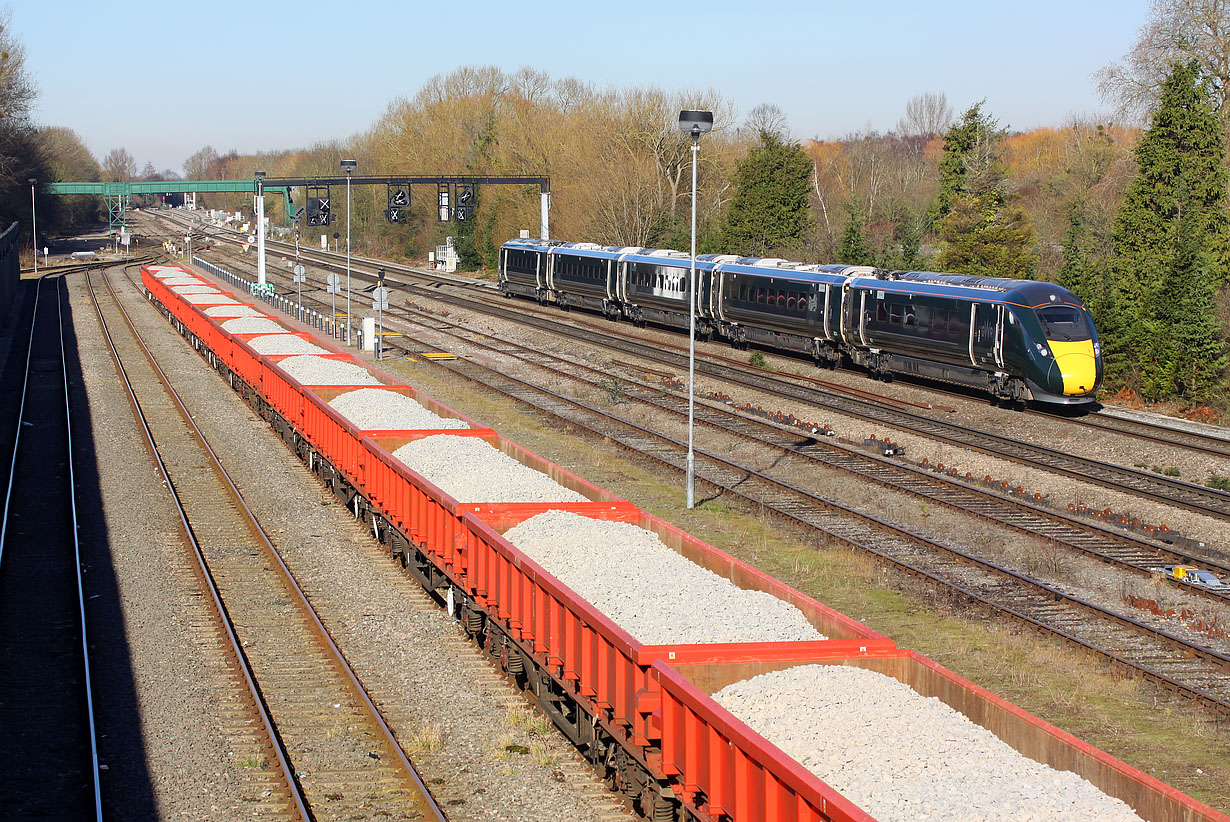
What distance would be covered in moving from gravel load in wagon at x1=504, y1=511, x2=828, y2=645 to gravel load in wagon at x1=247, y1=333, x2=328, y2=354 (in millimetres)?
19698

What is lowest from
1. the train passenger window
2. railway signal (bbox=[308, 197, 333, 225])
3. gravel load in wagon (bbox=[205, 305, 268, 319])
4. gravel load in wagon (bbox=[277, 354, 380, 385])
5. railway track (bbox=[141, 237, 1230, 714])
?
railway track (bbox=[141, 237, 1230, 714])

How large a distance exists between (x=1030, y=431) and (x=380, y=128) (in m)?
102

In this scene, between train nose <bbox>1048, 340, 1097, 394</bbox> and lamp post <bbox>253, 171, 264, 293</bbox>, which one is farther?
lamp post <bbox>253, 171, 264, 293</bbox>

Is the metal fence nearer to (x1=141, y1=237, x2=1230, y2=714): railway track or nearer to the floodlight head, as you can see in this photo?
(x1=141, y1=237, x2=1230, y2=714): railway track

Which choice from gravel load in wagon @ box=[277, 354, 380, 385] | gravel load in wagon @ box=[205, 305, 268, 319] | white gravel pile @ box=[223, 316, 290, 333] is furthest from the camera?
gravel load in wagon @ box=[205, 305, 268, 319]

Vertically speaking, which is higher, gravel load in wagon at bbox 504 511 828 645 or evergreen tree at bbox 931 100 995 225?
evergreen tree at bbox 931 100 995 225

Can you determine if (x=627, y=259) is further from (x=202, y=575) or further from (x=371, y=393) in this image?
(x=202, y=575)

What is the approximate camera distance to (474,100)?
349 feet

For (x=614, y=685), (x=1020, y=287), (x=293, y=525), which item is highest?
(x=1020, y=287)

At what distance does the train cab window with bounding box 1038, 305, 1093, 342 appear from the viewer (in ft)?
92.2

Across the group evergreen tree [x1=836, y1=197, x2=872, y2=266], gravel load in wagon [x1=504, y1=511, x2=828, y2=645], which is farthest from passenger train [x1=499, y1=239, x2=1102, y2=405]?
gravel load in wagon [x1=504, y1=511, x2=828, y2=645]

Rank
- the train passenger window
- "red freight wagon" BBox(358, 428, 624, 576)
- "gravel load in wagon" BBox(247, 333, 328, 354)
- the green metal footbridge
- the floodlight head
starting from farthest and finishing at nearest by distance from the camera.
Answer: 1. the green metal footbridge
2. "gravel load in wagon" BBox(247, 333, 328, 354)
3. the train passenger window
4. the floodlight head
5. "red freight wagon" BBox(358, 428, 624, 576)

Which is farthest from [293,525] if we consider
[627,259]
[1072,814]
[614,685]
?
[627,259]

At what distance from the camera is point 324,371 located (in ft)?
87.9
